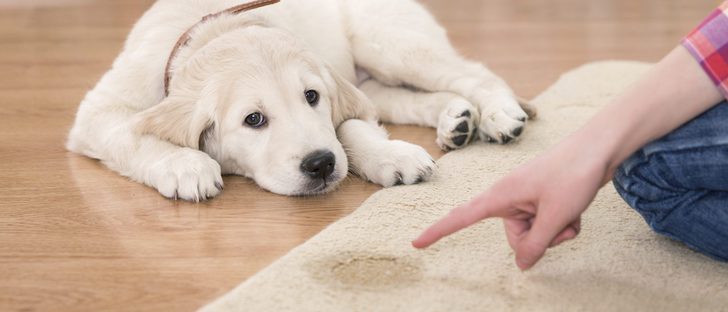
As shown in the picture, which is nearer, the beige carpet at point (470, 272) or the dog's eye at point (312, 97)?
the beige carpet at point (470, 272)

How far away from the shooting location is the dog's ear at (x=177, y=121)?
204 cm

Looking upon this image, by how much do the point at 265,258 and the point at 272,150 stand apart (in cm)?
37

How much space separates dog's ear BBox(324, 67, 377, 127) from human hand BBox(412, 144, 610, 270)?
0.90 meters

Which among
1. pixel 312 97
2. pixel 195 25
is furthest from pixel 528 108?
pixel 195 25

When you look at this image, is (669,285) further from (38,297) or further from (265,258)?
(38,297)

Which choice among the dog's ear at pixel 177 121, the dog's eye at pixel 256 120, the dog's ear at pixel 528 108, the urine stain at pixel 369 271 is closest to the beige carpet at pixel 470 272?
the urine stain at pixel 369 271

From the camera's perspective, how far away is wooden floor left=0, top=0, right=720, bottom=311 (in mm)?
1559

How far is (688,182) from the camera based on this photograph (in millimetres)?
1440

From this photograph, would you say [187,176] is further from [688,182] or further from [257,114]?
[688,182]

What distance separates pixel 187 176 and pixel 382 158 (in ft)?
1.49

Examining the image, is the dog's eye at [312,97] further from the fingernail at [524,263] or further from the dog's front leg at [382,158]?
the fingernail at [524,263]

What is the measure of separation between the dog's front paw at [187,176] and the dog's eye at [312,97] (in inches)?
10.8

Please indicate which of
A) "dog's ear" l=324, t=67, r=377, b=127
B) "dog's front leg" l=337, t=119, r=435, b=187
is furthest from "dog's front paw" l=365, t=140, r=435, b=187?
"dog's ear" l=324, t=67, r=377, b=127

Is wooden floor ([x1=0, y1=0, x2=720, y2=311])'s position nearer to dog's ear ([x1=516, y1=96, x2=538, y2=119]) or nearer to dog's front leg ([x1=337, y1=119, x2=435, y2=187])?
dog's front leg ([x1=337, y1=119, x2=435, y2=187])
